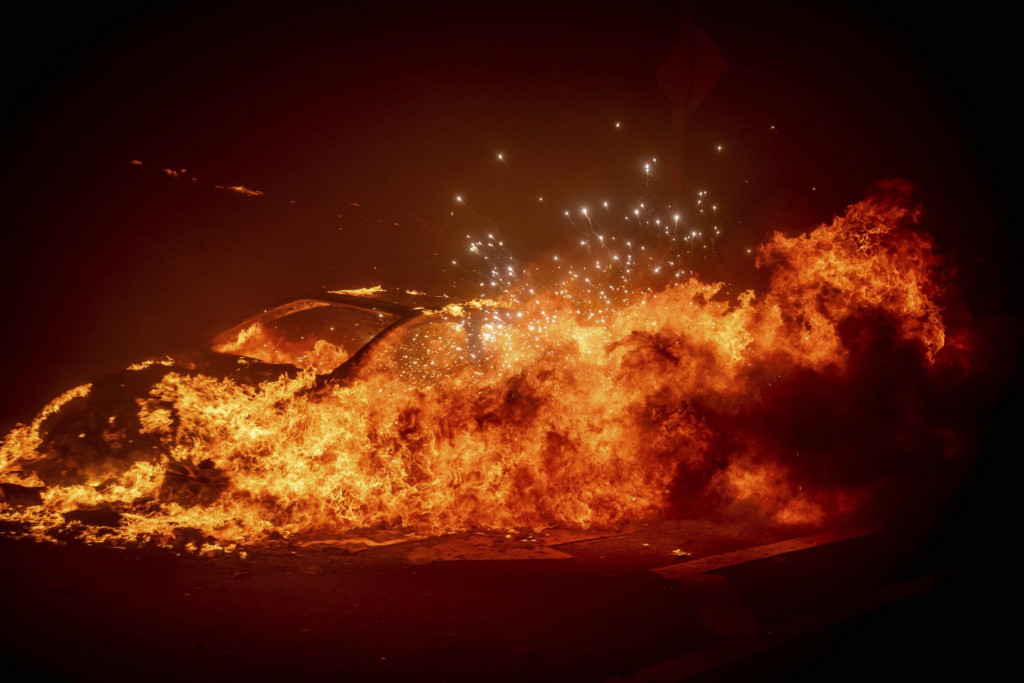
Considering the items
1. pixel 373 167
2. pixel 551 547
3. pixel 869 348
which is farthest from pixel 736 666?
pixel 373 167

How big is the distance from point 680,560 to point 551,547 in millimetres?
1217

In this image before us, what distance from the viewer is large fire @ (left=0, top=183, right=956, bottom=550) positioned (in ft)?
19.9

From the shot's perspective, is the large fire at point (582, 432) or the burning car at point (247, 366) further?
the burning car at point (247, 366)

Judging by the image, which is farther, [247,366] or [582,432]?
[247,366]

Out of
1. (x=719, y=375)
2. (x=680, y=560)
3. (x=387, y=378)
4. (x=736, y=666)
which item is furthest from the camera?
(x=387, y=378)

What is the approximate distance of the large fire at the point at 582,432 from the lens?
605 centimetres

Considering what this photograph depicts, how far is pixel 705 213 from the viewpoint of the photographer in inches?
364

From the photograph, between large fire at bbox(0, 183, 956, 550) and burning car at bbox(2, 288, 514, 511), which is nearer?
large fire at bbox(0, 183, 956, 550)

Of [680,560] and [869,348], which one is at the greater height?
[869,348]

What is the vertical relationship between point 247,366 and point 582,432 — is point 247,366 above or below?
above

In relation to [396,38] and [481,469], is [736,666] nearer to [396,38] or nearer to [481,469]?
[481,469]

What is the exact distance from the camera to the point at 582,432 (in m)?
6.55

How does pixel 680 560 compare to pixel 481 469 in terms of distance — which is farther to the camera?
pixel 481 469

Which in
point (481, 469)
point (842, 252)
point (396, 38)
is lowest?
point (481, 469)
